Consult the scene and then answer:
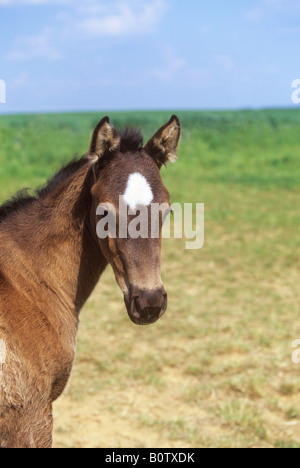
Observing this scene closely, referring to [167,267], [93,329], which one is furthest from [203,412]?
[167,267]

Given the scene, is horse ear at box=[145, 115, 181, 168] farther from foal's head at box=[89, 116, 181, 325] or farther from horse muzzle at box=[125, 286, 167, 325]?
horse muzzle at box=[125, 286, 167, 325]

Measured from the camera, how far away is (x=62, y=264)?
301 cm

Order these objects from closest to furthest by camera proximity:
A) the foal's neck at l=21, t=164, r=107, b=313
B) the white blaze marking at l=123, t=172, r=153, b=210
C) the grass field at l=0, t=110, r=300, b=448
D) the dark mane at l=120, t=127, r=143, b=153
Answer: the white blaze marking at l=123, t=172, r=153, b=210 → the dark mane at l=120, t=127, r=143, b=153 → the foal's neck at l=21, t=164, r=107, b=313 → the grass field at l=0, t=110, r=300, b=448

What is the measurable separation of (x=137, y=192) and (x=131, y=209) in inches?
4.1

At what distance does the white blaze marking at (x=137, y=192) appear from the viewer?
2.58 m

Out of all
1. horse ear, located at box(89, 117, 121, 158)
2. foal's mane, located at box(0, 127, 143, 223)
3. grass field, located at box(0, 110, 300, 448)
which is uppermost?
horse ear, located at box(89, 117, 121, 158)

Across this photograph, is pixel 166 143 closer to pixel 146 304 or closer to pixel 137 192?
pixel 137 192

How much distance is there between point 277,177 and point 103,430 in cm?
1523

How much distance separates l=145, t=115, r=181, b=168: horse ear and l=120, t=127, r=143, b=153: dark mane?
0.06 m

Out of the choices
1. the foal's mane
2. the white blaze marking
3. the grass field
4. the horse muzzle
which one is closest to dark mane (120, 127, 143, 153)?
the white blaze marking

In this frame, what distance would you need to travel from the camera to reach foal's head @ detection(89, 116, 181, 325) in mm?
2508

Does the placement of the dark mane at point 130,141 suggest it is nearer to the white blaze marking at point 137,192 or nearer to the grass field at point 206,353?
the white blaze marking at point 137,192

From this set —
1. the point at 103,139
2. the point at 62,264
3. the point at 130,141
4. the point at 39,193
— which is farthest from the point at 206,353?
the point at 103,139

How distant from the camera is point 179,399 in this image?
4.95 m
